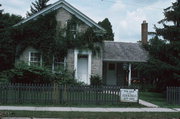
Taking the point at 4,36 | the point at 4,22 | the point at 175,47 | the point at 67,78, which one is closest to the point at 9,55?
the point at 4,36

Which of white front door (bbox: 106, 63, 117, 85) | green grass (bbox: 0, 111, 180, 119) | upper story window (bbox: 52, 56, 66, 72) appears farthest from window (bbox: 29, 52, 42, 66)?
green grass (bbox: 0, 111, 180, 119)

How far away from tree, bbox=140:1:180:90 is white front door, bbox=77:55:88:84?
6.32 metres

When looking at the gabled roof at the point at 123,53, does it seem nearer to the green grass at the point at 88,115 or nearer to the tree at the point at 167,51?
the tree at the point at 167,51

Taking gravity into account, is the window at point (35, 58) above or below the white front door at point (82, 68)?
above

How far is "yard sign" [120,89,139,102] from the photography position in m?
13.2

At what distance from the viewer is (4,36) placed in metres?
19.7

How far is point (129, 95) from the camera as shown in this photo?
43.7 feet

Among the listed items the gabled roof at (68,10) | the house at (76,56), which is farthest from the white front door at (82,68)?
the gabled roof at (68,10)

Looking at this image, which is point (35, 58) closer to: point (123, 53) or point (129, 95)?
point (123, 53)

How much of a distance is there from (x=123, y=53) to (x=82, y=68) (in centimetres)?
486

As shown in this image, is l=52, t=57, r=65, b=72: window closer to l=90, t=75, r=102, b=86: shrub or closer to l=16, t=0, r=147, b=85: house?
l=16, t=0, r=147, b=85: house

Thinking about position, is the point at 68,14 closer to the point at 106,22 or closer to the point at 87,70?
the point at 87,70

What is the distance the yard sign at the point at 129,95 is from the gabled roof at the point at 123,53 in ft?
28.5

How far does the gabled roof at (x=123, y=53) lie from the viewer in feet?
73.7
